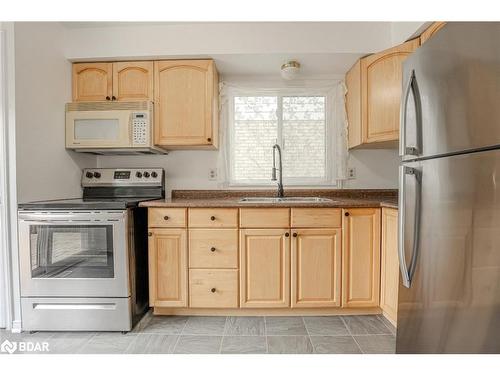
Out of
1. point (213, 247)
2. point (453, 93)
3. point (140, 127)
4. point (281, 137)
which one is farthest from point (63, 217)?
point (453, 93)

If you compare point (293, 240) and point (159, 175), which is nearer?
point (293, 240)

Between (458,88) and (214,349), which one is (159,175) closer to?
(214,349)

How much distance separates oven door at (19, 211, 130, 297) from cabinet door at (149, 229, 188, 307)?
197 mm

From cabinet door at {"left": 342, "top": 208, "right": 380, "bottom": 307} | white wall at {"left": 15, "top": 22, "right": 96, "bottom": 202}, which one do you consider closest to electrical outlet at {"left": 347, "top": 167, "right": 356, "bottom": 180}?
cabinet door at {"left": 342, "top": 208, "right": 380, "bottom": 307}

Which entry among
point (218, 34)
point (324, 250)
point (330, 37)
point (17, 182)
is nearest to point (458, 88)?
point (324, 250)

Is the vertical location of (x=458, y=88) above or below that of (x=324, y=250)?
above

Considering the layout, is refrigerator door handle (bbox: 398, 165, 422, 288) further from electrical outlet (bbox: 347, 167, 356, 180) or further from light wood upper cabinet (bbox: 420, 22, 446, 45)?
electrical outlet (bbox: 347, 167, 356, 180)

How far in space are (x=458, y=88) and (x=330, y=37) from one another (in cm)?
143

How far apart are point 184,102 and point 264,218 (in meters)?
1.13

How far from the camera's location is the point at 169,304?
1.91 meters

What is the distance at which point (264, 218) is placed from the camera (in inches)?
74.4

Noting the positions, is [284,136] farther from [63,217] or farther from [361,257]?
[63,217]
